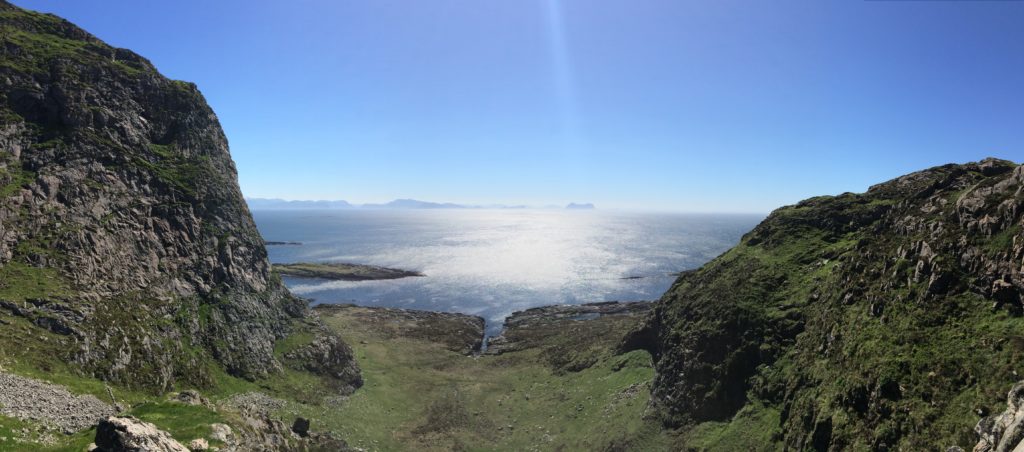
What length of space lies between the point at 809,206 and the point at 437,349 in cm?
6441

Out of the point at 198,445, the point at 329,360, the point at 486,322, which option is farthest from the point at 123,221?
the point at 486,322

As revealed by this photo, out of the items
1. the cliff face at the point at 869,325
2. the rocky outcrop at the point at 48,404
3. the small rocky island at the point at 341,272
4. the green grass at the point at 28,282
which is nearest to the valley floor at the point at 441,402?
the rocky outcrop at the point at 48,404

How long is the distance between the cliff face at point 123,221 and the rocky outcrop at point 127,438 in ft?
61.2

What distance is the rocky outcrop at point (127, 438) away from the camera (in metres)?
19.7

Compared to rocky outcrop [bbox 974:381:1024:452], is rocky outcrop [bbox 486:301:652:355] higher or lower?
lower

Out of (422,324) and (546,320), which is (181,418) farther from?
(546,320)

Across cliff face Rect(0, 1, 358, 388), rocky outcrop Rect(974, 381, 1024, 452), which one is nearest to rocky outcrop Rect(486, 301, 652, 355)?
cliff face Rect(0, 1, 358, 388)

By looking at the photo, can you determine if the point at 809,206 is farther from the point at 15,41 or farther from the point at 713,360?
the point at 15,41

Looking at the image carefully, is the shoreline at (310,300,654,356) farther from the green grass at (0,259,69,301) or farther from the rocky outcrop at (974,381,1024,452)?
the rocky outcrop at (974,381,1024,452)

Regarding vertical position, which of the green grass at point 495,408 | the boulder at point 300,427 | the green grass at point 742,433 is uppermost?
the green grass at point 742,433

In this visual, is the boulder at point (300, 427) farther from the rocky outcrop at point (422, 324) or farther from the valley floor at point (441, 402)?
the rocky outcrop at point (422, 324)

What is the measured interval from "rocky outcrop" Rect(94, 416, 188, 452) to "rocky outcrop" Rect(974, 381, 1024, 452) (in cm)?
3277

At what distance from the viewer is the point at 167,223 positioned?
170 ft

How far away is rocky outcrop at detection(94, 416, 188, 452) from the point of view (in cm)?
1966
